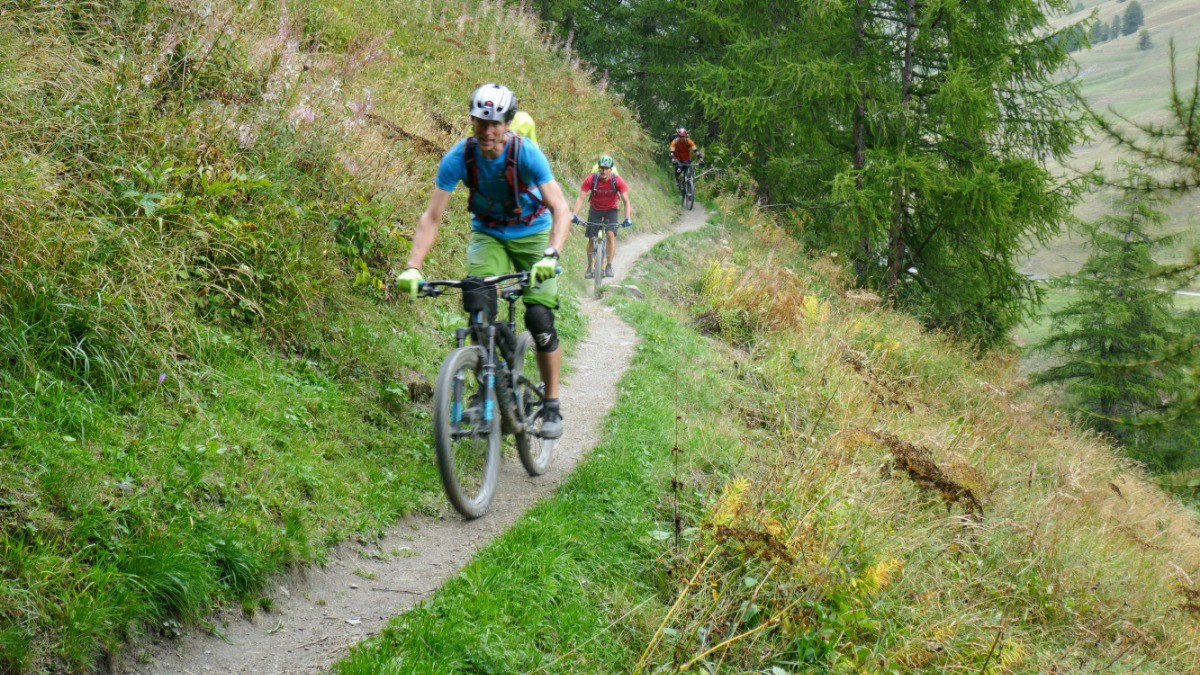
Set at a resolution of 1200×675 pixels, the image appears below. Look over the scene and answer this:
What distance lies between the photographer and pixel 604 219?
14.0 metres

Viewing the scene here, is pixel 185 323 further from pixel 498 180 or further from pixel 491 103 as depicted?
pixel 491 103

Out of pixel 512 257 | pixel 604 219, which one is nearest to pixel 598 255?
pixel 604 219

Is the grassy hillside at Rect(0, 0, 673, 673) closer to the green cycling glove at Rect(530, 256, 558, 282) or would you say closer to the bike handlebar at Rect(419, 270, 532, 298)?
the bike handlebar at Rect(419, 270, 532, 298)

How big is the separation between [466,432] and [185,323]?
1.94m

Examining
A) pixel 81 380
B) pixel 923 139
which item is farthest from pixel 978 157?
pixel 81 380

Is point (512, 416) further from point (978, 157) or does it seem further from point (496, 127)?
point (978, 157)

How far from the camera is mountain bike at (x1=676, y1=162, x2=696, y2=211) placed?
80.1 feet

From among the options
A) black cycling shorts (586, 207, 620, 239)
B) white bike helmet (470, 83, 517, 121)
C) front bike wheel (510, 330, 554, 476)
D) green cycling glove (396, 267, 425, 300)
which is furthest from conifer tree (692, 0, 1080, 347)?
green cycling glove (396, 267, 425, 300)

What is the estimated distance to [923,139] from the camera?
17422 millimetres

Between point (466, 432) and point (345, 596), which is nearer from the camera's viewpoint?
point (345, 596)

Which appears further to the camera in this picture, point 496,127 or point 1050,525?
point 1050,525

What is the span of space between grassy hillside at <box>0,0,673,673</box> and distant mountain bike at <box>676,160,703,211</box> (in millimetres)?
16324

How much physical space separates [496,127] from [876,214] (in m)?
13.0

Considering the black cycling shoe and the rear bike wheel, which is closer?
the black cycling shoe
